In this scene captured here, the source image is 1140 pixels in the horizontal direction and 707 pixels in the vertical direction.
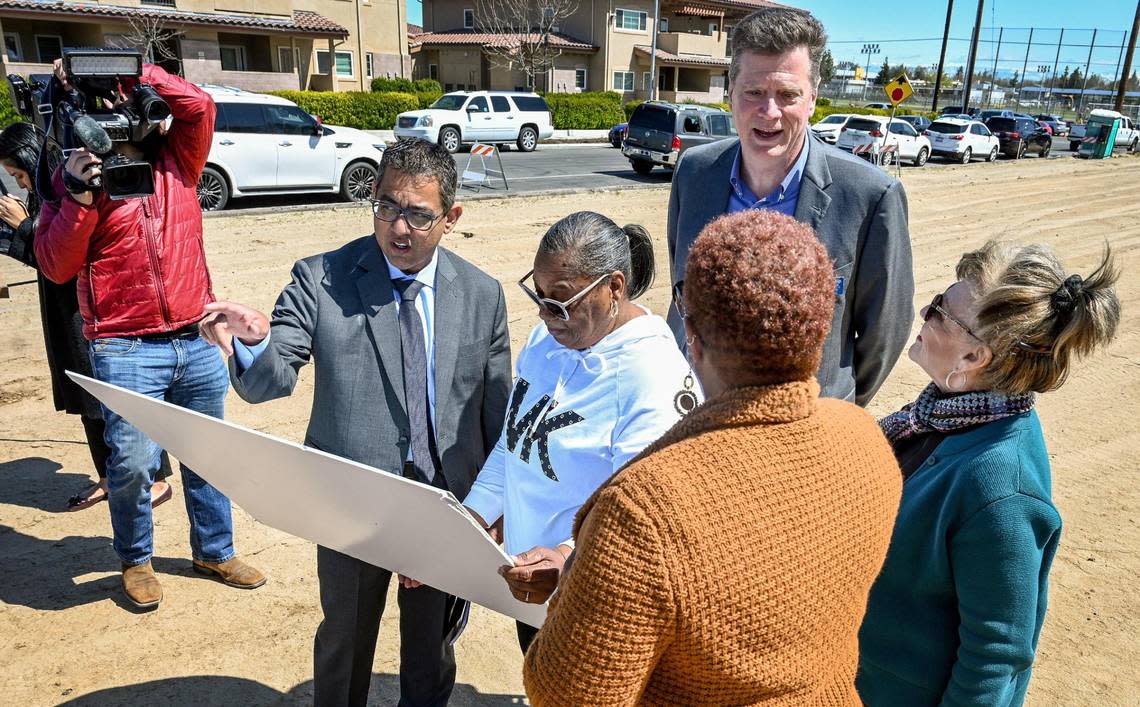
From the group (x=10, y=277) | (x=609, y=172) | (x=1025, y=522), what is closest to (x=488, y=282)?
(x=1025, y=522)

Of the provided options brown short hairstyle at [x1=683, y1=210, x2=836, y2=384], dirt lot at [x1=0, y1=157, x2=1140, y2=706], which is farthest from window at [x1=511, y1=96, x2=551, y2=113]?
brown short hairstyle at [x1=683, y1=210, x2=836, y2=384]

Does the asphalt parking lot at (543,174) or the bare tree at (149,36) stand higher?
the bare tree at (149,36)

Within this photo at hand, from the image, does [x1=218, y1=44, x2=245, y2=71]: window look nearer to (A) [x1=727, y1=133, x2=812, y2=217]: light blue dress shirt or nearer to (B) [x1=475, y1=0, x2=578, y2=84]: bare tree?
(B) [x1=475, y1=0, x2=578, y2=84]: bare tree

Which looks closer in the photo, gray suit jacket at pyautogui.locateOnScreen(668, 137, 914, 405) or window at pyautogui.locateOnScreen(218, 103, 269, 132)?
gray suit jacket at pyautogui.locateOnScreen(668, 137, 914, 405)

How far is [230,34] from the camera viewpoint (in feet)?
106

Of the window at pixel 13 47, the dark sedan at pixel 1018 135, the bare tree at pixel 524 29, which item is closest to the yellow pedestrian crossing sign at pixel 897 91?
the dark sedan at pixel 1018 135

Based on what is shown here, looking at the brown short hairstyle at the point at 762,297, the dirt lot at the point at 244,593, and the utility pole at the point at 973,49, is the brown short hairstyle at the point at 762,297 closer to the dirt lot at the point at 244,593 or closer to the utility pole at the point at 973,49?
the dirt lot at the point at 244,593

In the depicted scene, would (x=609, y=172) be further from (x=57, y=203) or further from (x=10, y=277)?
(x=57, y=203)

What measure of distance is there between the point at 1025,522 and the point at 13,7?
1292 inches

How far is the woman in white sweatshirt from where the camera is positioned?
6.65ft

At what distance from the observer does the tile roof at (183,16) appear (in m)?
26.4

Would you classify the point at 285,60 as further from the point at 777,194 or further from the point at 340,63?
the point at 777,194

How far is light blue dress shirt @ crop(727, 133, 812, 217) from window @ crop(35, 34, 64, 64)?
3377 centimetres

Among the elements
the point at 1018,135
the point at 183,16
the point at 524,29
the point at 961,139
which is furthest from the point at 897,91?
the point at 183,16
